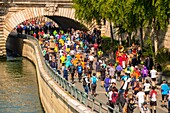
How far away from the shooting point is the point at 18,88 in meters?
41.7

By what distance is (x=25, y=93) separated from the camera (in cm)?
3938

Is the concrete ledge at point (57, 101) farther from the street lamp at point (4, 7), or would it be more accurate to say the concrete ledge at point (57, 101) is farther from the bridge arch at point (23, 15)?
the bridge arch at point (23, 15)

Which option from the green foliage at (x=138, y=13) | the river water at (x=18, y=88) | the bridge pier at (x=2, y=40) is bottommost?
the river water at (x=18, y=88)

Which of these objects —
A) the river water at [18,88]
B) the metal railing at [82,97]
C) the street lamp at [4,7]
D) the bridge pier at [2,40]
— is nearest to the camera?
the metal railing at [82,97]

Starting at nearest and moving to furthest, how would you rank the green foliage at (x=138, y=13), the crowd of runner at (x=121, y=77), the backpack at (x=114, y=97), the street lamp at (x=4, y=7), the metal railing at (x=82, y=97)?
1. the metal railing at (x=82, y=97)
2. the backpack at (x=114, y=97)
3. the crowd of runner at (x=121, y=77)
4. the green foliage at (x=138, y=13)
5. the street lamp at (x=4, y=7)

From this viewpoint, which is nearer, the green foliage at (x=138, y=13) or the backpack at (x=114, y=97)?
the backpack at (x=114, y=97)

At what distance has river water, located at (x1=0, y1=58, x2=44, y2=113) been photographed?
34.0 meters

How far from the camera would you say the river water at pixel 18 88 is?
34.0 meters

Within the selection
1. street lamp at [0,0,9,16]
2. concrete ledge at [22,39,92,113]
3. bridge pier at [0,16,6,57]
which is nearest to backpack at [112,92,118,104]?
concrete ledge at [22,39,92,113]

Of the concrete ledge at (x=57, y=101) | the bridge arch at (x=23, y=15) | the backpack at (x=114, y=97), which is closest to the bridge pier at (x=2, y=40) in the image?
the bridge arch at (x=23, y=15)

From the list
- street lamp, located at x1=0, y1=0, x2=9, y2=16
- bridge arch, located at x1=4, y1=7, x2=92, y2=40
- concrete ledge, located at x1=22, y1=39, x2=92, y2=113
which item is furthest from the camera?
bridge arch, located at x1=4, y1=7, x2=92, y2=40

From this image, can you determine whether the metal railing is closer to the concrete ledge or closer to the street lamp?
the concrete ledge

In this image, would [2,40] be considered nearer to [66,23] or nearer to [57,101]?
[66,23]

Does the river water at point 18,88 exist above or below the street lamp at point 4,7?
below
